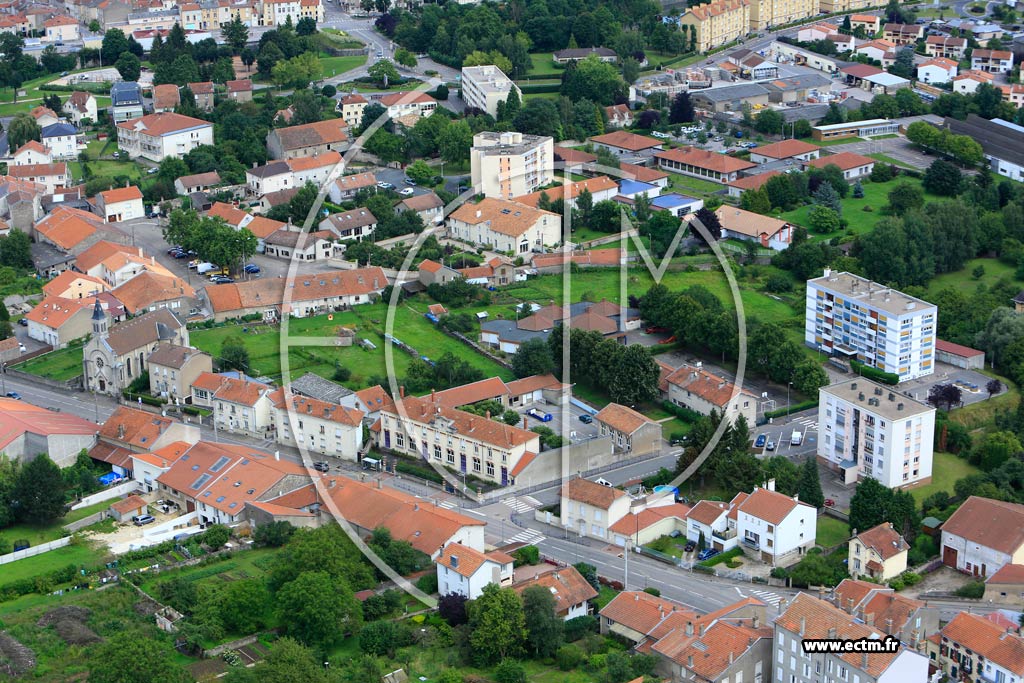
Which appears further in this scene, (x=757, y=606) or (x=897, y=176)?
(x=897, y=176)

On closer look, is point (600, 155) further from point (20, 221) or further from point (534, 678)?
point (534, 678)

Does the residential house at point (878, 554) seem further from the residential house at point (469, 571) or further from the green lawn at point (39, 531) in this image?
the green lawn at point (39, 531)

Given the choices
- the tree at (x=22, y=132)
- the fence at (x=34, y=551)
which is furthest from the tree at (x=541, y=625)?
the tree at (x=22, y=132)

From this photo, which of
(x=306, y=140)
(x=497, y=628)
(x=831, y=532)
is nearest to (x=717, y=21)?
(x=306, y=140)

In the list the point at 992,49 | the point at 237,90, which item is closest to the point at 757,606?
the point at 237,90

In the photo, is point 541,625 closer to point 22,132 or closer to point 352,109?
point 352,109

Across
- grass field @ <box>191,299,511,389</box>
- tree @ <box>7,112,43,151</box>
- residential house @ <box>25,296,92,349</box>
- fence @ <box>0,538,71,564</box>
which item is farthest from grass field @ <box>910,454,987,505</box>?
tree @ <box>7,112,43,151</box>

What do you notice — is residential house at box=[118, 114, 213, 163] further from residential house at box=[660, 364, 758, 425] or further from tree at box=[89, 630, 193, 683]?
tree at box=[89, 630, 193, 683]
